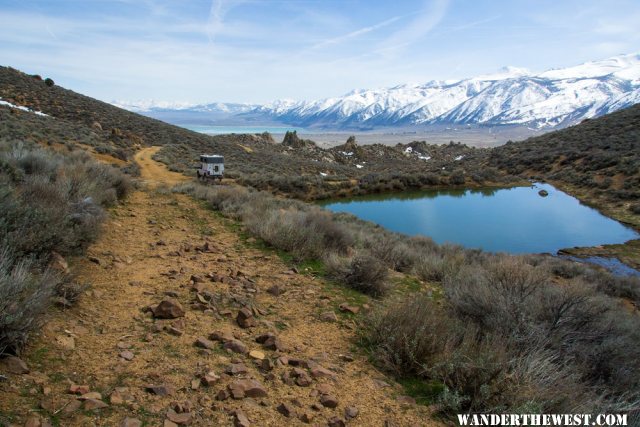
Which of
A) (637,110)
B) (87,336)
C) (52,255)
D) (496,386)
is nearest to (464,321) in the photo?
(496,386)

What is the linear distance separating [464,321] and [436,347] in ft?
4.42

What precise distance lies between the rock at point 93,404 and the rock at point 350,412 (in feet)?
A: 6.16

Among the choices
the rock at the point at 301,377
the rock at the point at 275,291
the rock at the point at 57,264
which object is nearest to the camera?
the rock at the point at 301,377

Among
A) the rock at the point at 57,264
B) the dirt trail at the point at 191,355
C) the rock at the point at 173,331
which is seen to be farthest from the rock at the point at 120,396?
the rock at the point at 57,264

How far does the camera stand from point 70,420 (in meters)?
2.60

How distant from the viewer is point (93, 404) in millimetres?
2770

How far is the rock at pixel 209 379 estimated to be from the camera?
3.29 metres

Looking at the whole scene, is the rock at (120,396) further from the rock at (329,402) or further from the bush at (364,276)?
the bush at (364,276)

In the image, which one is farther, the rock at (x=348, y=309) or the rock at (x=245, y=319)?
the rock at (x=348, y=309)

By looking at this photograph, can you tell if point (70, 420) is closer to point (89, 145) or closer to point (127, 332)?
point (127, 332)

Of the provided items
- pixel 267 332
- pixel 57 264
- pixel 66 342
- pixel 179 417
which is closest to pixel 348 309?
pixel 267 332

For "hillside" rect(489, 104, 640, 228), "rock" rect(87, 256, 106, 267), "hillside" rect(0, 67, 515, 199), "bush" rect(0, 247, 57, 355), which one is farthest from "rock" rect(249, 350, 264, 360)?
"hillside" rect(489, 104, 640, 228)

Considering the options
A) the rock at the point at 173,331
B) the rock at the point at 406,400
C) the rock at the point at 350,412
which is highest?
the rock at the point at 173,331

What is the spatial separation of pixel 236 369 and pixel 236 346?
1.45ft
